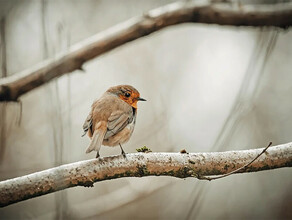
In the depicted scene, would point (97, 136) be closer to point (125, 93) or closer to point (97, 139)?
point (97, 139)

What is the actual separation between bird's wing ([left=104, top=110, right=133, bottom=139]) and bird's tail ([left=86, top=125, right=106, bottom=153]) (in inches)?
1.7

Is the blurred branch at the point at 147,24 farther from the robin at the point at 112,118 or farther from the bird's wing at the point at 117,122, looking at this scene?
the bird's wing at the point at 117,122

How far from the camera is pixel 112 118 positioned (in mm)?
2203

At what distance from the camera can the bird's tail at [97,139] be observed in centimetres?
189

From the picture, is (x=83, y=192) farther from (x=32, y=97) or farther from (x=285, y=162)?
(x=285, y=162)

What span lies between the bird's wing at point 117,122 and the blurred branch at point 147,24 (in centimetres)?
71

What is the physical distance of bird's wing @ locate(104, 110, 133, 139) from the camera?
7.04ft

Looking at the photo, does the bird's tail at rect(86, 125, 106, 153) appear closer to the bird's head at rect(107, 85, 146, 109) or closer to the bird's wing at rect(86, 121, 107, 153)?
the bird's wing at rect(86, 121, 107, 153)

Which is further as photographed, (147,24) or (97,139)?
(147,24)

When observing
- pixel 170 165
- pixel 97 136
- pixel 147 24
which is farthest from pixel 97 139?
pixel 147 24

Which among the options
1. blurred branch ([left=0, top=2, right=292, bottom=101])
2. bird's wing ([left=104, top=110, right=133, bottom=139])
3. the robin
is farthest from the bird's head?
blurred branch ([left=0, top=2, right=292, bottom=101])

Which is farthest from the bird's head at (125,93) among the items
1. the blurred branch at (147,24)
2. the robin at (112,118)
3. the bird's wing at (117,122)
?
the blurred branch at (147,24)

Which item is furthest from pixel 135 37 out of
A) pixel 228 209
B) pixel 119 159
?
pixel 228 209

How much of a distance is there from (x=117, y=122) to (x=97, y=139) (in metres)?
0.24
